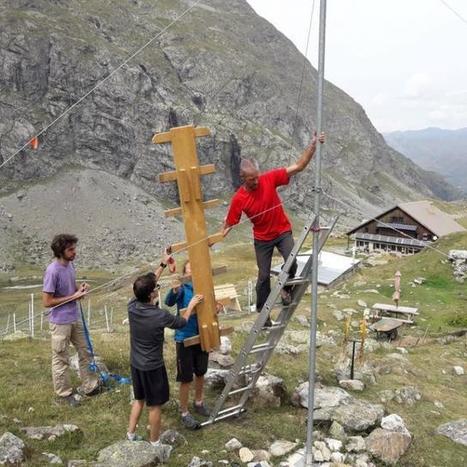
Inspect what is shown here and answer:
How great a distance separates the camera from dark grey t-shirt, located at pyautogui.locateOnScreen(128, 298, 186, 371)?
7.71m

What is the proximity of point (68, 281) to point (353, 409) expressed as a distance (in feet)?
20.8

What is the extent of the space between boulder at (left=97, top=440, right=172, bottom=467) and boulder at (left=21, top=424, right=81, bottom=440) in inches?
40.5

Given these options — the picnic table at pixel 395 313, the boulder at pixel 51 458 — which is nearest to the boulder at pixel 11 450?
the boulder at pixel 51 458

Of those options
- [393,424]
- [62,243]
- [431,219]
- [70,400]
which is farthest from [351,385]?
[431,219]

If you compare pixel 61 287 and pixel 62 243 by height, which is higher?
pixel 62 243

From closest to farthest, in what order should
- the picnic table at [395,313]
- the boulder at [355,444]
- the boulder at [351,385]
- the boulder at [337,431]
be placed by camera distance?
the boulder at [355,444] → the boulder at [337,431] → the boulder at [351,385] → the picnic table at [395,313]

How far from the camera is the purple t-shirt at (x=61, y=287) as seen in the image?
901 centimetres

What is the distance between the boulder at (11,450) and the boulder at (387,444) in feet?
19.9

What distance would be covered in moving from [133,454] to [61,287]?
335 cm

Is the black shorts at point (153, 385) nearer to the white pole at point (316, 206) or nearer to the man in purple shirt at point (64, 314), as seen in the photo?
the man in purple shirt at point (64, 314)

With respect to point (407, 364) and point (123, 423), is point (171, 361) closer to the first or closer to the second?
point (123, 423)

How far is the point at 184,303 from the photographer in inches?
349

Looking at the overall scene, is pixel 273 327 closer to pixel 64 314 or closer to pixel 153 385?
pixel 153 385

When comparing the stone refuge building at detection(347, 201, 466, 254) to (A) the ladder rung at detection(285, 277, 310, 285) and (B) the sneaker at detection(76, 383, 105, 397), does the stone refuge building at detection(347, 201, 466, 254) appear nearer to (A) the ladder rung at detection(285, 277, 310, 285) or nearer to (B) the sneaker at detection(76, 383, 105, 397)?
(A) the ladder rung at detection(285, 277, 310, 285)
